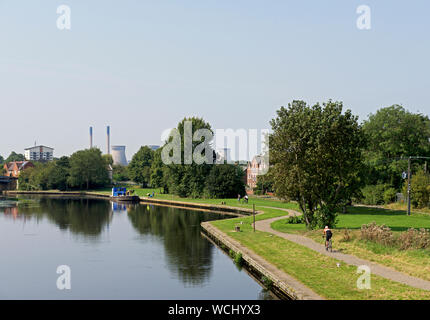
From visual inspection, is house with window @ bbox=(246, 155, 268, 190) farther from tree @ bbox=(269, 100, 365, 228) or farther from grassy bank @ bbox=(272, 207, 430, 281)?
tree @ bbox=(269, 100, 365, 228)

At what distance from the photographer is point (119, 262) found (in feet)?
126

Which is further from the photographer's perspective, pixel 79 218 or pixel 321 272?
pixel 79 218

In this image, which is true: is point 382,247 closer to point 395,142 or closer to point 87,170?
point 395,142

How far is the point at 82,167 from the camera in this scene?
146125mm

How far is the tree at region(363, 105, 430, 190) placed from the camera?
260 ft

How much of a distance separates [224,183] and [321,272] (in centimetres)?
7167

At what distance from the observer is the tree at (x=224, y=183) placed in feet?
325

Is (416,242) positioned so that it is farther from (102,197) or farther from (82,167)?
(82,167)

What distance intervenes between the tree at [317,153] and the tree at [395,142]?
36.7 metres

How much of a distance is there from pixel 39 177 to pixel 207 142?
7200 centimetres

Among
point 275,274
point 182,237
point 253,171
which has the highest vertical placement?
point 253,171
